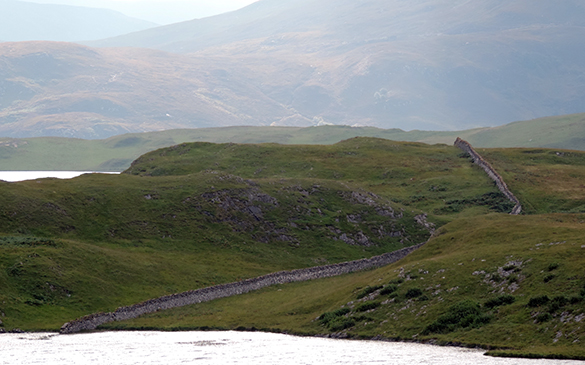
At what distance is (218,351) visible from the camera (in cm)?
5216

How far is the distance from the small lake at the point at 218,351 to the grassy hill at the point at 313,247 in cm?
307

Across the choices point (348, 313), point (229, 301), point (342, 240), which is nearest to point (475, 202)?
point (342, 240)

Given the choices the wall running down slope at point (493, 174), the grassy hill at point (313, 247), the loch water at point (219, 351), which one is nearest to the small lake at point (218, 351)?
the loch water at point (219, 351)

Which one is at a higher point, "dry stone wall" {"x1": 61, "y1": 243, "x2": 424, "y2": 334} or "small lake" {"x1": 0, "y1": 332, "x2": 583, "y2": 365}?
"small lake" {"x1": 0, "y1": 332, "x2": 583, "y2": 365}

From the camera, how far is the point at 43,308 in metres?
66.8

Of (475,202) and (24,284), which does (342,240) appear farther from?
(24,284)

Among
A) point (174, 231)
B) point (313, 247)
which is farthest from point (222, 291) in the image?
point (313, 247)

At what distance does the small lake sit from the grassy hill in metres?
3.07

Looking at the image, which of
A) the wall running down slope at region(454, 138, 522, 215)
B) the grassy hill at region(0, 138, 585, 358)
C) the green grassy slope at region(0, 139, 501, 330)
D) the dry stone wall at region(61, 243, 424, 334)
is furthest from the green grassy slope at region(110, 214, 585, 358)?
the wall running down slope at region(454, 138, 522, 215)

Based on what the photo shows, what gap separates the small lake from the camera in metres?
45.2

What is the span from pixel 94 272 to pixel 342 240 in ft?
155

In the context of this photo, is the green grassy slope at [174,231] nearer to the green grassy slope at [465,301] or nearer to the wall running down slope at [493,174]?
the wall running down slope at [493,174]

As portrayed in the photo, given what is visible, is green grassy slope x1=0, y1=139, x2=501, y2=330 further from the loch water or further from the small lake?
the loch water

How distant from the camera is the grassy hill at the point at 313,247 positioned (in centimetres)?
5332
